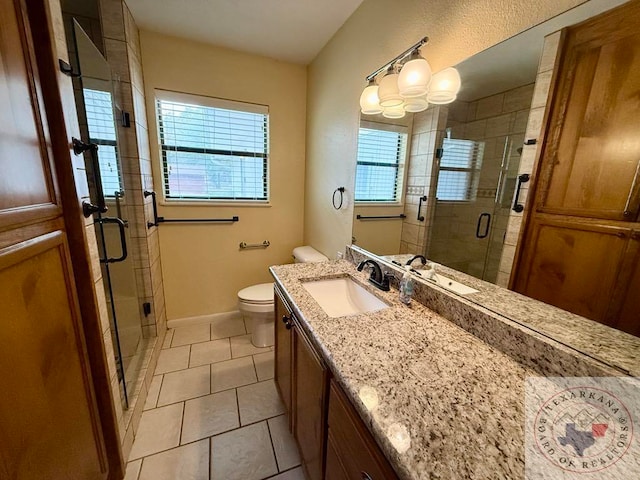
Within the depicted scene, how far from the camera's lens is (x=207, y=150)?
2.24 meters

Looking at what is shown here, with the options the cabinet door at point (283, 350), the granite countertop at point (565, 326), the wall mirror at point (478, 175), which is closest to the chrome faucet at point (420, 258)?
the wall mirror at point (478, 175)

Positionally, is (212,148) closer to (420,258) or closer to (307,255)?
(307,255)

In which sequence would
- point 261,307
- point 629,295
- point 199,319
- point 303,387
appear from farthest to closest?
point 199,319 → point 261,307 → point 303,387 → point 629,295

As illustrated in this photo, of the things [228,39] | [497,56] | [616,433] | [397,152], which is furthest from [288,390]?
[228,39]

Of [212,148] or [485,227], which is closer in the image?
[485,227]

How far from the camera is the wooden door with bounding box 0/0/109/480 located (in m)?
0.64

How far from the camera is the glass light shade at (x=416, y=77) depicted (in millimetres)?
1113

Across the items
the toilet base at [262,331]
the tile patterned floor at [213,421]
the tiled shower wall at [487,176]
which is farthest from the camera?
the toilet base at [262,331]

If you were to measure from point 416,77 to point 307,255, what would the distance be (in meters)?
1.58

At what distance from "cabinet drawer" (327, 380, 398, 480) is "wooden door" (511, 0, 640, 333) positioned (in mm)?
684

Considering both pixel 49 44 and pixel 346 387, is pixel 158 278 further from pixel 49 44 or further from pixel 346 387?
pixel 346 387

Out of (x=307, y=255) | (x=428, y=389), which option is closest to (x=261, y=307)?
(x=307, y=255)

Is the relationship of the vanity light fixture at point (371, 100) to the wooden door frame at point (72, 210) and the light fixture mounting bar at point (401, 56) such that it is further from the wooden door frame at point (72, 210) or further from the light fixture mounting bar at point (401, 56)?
the wooden door frame at point (72, 210)

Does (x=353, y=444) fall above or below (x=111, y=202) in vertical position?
below
